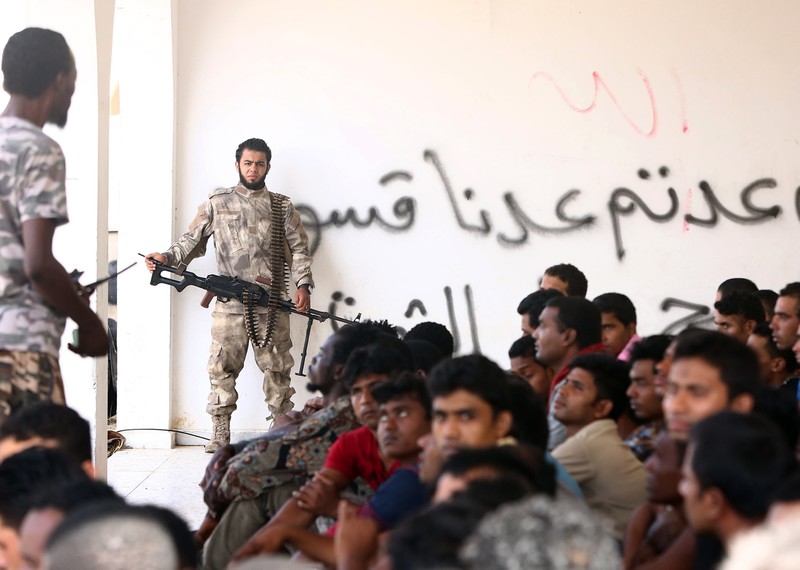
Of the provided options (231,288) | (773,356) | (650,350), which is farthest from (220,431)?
(650,350)

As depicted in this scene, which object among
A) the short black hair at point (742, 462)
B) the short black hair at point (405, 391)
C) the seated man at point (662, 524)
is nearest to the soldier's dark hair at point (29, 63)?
the short black hair at point (405, 391)

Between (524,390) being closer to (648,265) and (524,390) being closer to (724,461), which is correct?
(724,461)

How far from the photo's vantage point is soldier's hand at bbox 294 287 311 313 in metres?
7.38

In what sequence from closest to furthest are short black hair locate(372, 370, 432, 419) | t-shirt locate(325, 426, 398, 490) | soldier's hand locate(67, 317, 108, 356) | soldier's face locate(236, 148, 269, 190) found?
1. soldier's hand locate(67, 317, 108, 356)
2. short black hair locate(372, 370, 432, 419)
3. t-shirt locate(325, 426, 398, 490)
4. soldier's face locate(236, 148, 269, 190)

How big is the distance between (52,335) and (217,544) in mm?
1055

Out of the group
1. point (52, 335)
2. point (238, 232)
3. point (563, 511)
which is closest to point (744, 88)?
point (238, 232)

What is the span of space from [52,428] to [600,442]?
1.47 m

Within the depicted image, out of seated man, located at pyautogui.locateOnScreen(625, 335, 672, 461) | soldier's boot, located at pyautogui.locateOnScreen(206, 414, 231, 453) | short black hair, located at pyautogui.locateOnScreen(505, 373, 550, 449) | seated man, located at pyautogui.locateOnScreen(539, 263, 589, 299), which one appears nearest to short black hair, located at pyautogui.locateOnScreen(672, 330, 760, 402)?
short black hair, located at pyautogui.locateOnScreen(505, 373, 550, 449)

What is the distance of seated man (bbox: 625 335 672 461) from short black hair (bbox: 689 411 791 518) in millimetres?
1359

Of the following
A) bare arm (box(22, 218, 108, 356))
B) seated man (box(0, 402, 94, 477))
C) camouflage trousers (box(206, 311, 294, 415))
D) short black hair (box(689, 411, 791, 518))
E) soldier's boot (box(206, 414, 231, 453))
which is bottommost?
soldier's boot (box(206, 414, 231, 453))

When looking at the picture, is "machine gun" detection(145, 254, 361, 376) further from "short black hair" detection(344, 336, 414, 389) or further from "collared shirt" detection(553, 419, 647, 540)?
"collared shirt" detection(553, 419, 647, 540)

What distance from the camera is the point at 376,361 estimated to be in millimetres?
3709

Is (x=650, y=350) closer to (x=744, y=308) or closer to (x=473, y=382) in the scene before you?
(x=473, y=382)

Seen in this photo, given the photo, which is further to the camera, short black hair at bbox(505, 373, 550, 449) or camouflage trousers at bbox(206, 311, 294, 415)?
camouflage trousers at bbox(206, 311, 294, 415)
